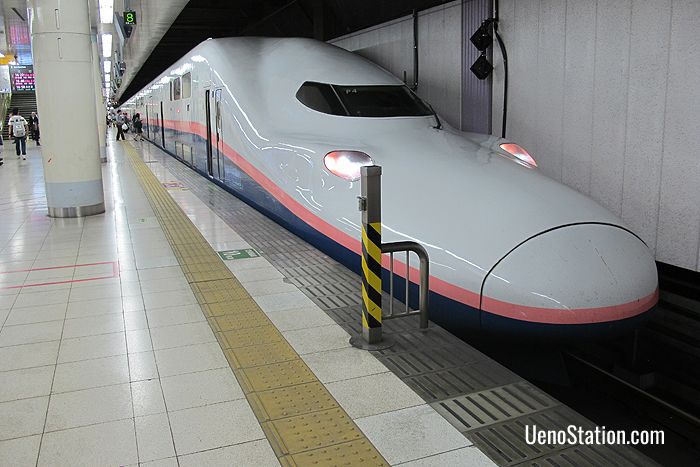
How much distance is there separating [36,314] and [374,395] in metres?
2.86

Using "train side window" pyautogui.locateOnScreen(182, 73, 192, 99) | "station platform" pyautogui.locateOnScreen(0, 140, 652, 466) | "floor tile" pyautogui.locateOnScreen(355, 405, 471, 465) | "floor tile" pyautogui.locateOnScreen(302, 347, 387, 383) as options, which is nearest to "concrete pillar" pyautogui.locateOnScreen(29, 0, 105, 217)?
"station platform" pyautogui.locateOnScreen(0, 140, 652, 466)

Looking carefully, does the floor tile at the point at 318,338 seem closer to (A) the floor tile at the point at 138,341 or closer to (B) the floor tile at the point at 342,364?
(B) the floor tile at the point at 342,364

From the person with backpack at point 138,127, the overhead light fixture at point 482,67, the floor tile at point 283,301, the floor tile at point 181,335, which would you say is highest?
the overhead light fixture at point 482,67

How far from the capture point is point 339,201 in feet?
16.2

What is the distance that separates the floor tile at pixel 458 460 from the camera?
A: 103 inches

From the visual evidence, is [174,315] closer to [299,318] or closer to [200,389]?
[299,318]

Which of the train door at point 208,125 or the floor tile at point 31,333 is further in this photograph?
the train door at point 208,125

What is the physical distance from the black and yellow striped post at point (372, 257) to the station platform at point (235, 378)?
0.14 metres

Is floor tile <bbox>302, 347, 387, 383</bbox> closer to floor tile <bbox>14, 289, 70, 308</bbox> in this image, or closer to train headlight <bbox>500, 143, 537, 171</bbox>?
floor tile <bbox>14, 289, 70, 308</bbox>

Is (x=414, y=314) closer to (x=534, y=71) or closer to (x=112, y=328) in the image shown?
(x=112, y=328)

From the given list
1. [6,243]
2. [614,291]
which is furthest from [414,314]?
[6,243]

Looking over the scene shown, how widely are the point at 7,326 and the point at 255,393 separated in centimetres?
223

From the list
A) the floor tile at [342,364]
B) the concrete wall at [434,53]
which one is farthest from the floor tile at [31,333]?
the concrete wall at [434,53]

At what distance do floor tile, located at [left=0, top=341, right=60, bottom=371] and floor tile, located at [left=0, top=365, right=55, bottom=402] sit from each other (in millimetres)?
77
